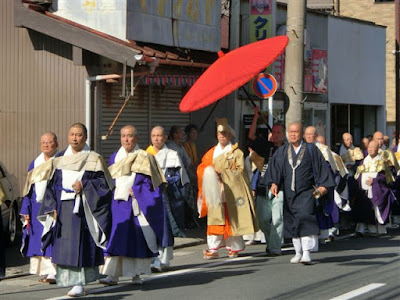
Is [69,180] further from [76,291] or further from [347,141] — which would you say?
[347,141]

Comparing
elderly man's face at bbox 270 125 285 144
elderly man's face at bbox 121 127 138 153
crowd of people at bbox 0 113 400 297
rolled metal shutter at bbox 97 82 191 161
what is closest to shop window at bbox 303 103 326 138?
rolled metal shutter at bbox 97 82 191 161

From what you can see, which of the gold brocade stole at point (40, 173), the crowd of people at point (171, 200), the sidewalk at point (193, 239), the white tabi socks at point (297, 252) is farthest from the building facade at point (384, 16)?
the gold brocade stole at point (40, 173)

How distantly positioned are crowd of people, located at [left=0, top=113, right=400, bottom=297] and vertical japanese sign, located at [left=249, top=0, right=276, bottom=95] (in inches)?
172

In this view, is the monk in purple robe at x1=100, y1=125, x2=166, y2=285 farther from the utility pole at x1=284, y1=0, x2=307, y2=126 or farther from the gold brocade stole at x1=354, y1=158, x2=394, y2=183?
the gold brocade stole at x1=354, y1=158, x2=394, y2=183

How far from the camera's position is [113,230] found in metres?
10.7

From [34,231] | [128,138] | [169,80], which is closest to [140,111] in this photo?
[169,80]

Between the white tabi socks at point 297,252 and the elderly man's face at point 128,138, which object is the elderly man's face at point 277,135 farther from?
the elderly man's face at point 128,138

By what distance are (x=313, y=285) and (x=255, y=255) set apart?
306cm

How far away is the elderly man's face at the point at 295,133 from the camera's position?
12.4 metres

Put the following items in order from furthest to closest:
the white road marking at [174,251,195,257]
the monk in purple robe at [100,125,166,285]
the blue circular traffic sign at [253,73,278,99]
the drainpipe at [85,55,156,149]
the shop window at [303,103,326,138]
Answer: the shop window at [303,103,326,138] < the blue circular traffic sign at [253,73,278,99] < the drainpipe at [85,55,156,149] < the white road marking at [174,251,195,257] < the monk in purple robe at [100,125,166,285]

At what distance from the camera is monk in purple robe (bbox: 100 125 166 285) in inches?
418

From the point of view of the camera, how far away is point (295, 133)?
12461mm

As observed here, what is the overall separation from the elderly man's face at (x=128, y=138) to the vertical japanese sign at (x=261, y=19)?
9.28 metres

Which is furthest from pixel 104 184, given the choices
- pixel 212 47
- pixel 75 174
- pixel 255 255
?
pixel 212 47
